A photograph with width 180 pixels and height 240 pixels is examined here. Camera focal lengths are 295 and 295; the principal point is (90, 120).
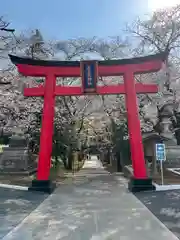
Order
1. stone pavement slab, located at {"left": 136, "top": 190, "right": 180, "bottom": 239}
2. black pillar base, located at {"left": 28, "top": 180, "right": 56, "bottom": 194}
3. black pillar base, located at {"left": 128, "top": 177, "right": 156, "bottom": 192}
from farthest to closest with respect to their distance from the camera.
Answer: black pillar base, located at {"left": 28, "top": 180, "right": 56, "bottom": 194}
black pillar base, located at {"left": 128, "top": 177, "right": 156, "bottom": 192}
stone pavement slab, located at {"left": 136, "top": 190, "right": 180, "bottom": 239}

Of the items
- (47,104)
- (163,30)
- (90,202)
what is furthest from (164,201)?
(163,30)

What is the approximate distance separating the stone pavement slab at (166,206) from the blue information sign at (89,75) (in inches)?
207

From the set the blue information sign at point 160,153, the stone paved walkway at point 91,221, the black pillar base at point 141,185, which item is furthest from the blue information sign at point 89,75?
the stone paved walkway at point 91,221

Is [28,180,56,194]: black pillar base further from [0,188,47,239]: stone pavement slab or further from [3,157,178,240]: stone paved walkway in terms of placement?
[3,157,178,240]: stone paved walkway

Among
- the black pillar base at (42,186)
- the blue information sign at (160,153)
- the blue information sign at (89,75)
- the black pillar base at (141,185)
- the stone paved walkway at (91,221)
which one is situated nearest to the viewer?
the stone paved walkway at (91,221)

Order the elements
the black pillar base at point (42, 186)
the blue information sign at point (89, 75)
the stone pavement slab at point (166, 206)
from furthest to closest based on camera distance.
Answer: the blue information sign at point (89, 75), the black pillar base at point (42, 186), the stone pavement slab at point (166, 206)

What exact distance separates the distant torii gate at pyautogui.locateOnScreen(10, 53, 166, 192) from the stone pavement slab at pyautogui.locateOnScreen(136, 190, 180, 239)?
6.09ft

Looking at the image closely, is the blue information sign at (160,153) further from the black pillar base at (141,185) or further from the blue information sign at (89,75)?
the blue information sign at (89,75)

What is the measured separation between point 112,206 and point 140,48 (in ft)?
48.4

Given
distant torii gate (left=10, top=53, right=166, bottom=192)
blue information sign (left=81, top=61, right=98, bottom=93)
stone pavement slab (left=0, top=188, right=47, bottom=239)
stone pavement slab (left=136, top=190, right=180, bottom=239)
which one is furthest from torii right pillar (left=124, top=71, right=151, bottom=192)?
stone pavement slab (left=0, top=188, right=47, bottom=239)

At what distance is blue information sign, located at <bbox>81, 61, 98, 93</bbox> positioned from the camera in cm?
1385

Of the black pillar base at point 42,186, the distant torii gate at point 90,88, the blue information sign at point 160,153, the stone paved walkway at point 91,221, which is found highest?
the distant torii gate at point 90,88

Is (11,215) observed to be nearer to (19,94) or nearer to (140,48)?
(19,94)

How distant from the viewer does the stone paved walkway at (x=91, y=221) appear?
608 centimetres
